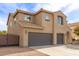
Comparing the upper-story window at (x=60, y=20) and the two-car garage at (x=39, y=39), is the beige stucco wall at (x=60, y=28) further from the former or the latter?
the two-car garage at (x=39, y=39)

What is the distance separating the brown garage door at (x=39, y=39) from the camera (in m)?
17.6

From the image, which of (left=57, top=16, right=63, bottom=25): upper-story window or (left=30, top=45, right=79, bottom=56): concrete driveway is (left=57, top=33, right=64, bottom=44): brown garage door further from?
(left=30, top=45, right=79, bottom=56): concrete driveway

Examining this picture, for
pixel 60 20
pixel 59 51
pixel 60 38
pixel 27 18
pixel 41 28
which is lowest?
pixel 59 51

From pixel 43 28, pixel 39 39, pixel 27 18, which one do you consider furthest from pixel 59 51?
pixel 27 18

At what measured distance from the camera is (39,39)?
60.6 ft

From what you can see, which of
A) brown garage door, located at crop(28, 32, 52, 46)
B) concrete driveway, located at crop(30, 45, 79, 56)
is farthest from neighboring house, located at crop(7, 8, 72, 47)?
concrete driveway, located at crop(30, 45, 79, 56)

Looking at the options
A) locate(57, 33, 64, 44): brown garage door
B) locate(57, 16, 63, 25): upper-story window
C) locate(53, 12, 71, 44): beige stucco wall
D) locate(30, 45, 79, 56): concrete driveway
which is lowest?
locate(30, 45, 79, 56): concrete driveway

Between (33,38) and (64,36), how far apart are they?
6969mm

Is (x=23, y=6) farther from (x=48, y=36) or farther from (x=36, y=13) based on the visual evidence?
(x=48, y=36)

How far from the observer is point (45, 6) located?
19500 mm

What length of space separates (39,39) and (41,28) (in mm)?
1820

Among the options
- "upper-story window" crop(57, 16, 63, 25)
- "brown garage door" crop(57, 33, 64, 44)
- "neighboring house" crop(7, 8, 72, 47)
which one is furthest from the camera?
Answer: "upper-story window" crop(57, 16, 63, 25)

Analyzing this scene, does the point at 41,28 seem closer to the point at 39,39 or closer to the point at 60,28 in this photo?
the point at 39,39

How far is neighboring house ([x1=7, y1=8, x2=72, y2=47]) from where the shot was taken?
17.1 m
